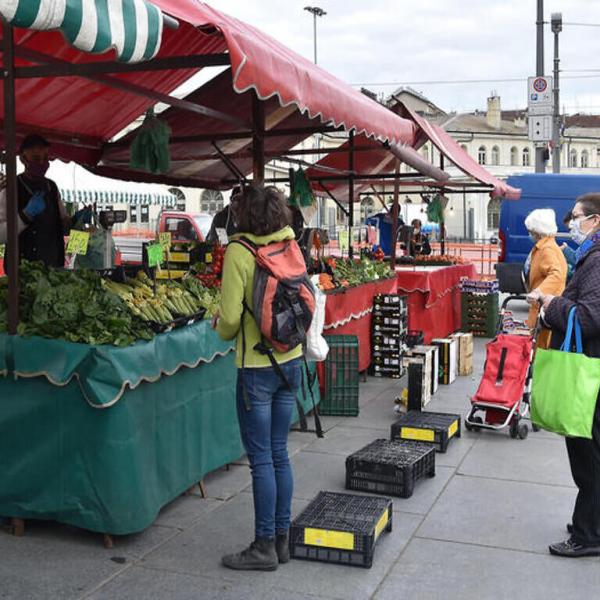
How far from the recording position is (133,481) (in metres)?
4.36

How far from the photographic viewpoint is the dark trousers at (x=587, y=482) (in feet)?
14.2

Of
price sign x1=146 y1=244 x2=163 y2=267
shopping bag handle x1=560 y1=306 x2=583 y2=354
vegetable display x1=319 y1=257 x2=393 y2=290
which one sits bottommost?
shopping bag handle x1=560 y1=306 x2=583 y2=354

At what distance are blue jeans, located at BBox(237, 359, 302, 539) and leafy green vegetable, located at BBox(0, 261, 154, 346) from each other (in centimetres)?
86

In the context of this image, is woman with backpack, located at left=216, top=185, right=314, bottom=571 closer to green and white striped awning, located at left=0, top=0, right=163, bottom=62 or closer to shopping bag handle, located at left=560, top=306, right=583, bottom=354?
green and white striped awning, located at left=0, top=0, right=163, bottom=62

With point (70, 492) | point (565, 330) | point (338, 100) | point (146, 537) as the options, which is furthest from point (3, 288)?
point (565, 330)

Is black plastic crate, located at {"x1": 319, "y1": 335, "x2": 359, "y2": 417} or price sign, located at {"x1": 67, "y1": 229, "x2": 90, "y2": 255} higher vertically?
price sign, located at {"x1": 67, "y1": 229, "x2": 90, "y2": 255}

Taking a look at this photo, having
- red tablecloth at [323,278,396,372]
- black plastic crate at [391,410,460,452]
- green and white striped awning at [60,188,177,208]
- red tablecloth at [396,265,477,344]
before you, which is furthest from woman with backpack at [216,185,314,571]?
green and white striped awning at [60,188,177,208]

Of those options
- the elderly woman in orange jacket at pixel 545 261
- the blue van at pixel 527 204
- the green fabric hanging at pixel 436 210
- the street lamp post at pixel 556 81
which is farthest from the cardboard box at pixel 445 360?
the street lamp post at pixel 556 81

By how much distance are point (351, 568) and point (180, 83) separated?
594 centimetres

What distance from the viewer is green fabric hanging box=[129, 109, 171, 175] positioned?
639cm

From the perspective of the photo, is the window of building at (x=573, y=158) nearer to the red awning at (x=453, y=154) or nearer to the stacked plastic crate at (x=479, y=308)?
the red awning at (x=453, y=154)

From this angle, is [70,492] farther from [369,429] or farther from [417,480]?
[369,429]

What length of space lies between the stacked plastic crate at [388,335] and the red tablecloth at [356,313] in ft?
0.33

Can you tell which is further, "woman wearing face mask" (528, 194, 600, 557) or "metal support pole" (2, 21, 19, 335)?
"metal support pole" (2, 21, 19, 335)
